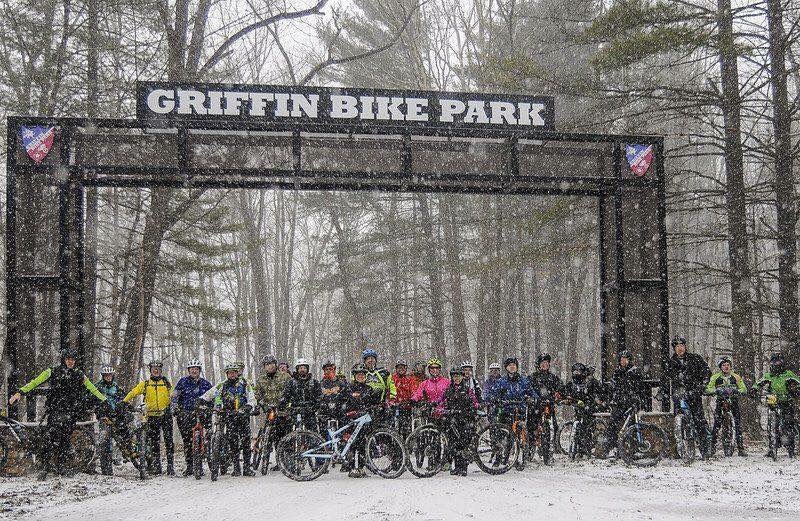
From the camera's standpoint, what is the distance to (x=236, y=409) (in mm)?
11695

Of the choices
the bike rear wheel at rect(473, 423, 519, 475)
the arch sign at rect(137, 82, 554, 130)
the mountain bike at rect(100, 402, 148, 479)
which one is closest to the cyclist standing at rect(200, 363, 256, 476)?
the mountain bike at rect(100, 402, 148, 479)

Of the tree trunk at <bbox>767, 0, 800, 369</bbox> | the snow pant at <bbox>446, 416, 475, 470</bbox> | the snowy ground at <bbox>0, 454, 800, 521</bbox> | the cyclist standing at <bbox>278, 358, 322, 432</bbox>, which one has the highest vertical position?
the tree trunk at <bbox>767, 0, 800, 369</bbox>

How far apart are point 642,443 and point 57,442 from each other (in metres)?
8.31

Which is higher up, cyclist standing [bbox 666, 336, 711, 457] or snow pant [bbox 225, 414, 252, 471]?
cyclist standing [bbox 666, 336, 711, 457]

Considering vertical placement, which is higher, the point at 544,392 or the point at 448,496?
the point at 544,392

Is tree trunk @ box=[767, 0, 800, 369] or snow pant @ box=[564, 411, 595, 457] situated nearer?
snow pant @ box=[564, 411, 595, 457]

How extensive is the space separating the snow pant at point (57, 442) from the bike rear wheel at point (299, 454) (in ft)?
10.1

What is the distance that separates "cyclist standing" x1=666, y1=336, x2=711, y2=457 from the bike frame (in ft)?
16.5

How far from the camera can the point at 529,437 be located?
1215 cm

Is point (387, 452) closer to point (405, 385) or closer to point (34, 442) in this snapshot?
point (405, 385)

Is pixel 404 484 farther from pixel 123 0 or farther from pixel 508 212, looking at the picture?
pixel 508 212

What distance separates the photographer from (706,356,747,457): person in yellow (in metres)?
12.4

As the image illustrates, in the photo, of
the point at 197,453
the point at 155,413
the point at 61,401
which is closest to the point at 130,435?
the point at 155,413

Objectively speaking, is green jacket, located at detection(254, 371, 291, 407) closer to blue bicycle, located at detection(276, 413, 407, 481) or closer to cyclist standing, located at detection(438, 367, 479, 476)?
blue bicycle, located at detection(276, 413, 407, 481)
